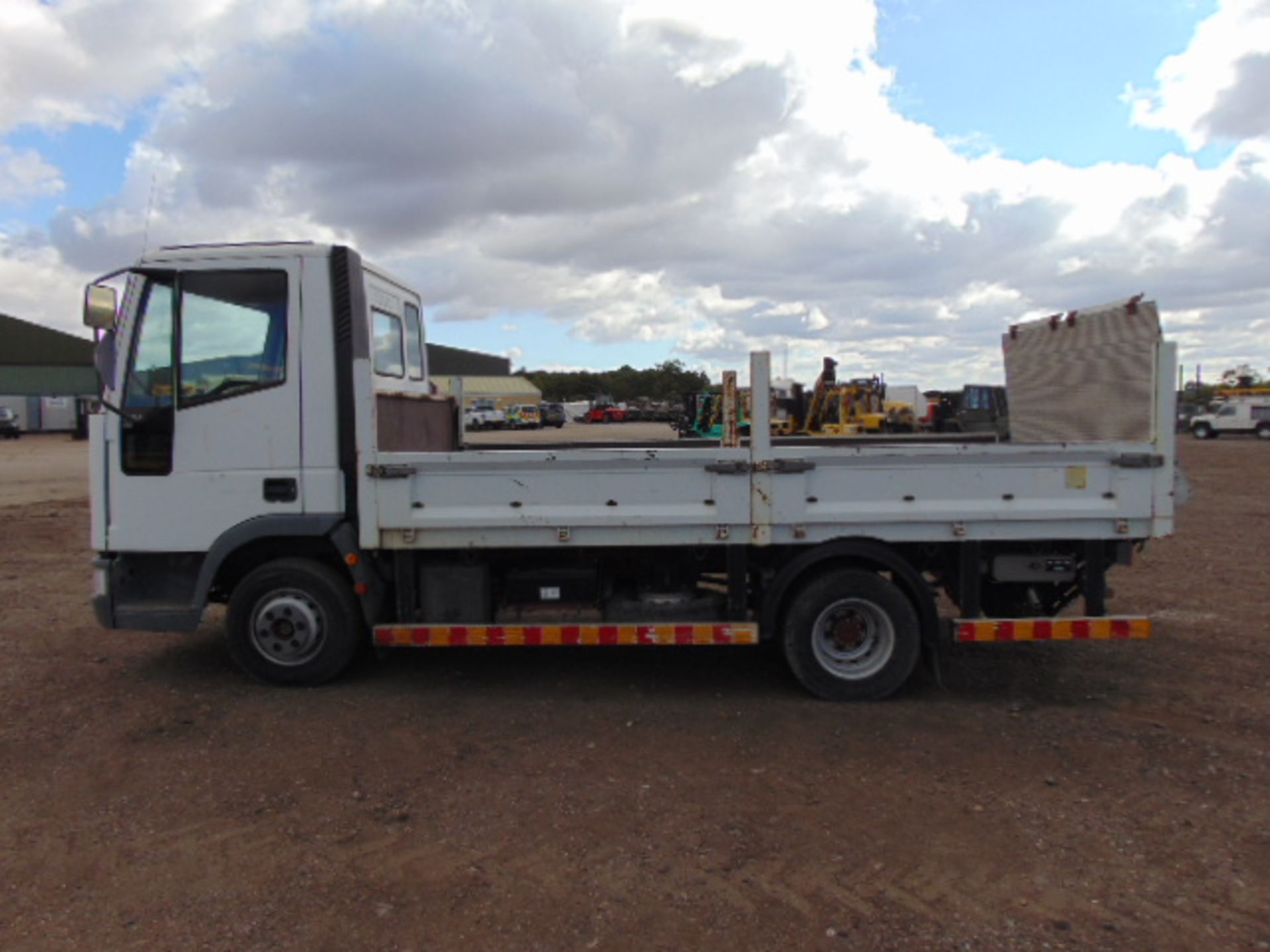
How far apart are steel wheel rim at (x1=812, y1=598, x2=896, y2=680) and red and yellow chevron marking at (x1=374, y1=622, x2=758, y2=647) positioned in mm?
419

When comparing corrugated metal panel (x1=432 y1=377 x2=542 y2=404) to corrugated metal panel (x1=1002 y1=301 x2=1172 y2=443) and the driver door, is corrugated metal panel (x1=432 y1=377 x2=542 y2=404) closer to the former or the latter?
corrugated metal panel (x1=1002 y1=301 x2=1172 y2=443)

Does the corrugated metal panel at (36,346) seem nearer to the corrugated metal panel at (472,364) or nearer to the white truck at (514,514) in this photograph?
the corrugated metal panel at (472,364)

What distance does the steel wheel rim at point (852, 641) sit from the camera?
17.8 ft

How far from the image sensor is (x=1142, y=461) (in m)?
5.30

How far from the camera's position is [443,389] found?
7.34 meters

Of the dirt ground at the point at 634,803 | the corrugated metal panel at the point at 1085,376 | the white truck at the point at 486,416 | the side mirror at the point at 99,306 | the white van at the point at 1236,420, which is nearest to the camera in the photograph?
the dirt ground at the point at 634,803

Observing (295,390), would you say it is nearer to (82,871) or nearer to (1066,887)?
(82,871)

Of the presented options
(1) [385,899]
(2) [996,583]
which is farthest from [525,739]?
(2) [996,583]

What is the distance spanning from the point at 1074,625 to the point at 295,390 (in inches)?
189

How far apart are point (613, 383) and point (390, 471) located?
116534mm

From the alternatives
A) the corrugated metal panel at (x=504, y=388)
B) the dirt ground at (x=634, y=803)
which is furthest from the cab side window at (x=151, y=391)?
the corrugated metal panel at (x=504, y=388)

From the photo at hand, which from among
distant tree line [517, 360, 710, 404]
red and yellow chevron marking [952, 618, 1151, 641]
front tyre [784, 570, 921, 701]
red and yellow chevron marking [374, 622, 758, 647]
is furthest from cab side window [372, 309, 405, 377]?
distant tree line [517, 360, 710, 404]

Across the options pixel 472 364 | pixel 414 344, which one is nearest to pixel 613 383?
pixel 472 364

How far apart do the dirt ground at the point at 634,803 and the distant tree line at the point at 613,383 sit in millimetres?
95492
